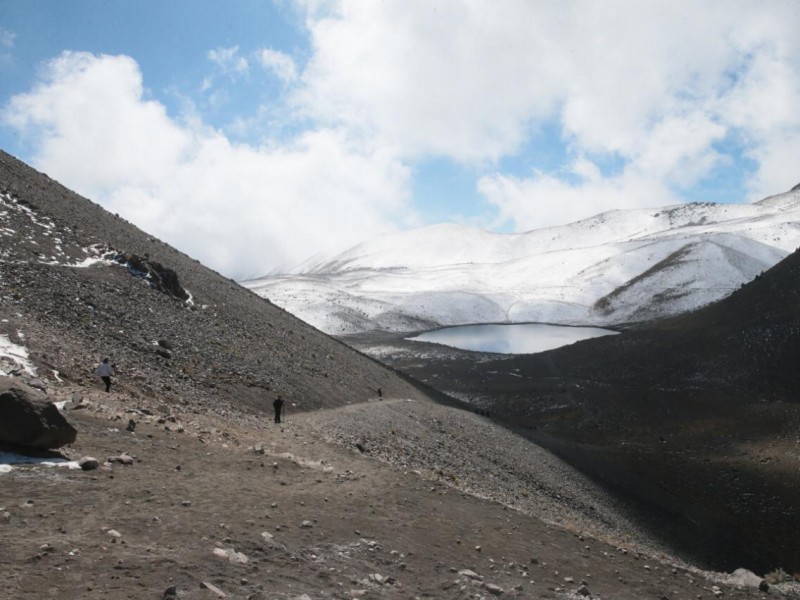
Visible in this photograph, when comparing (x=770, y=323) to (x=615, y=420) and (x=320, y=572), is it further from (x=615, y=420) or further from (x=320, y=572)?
(x=320, y=572)

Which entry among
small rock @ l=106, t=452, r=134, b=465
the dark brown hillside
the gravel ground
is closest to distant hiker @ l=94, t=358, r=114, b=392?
the dark brown hillside

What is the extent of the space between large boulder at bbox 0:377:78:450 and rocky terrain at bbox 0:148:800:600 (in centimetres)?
38

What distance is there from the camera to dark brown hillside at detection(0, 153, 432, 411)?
26328 millimetres

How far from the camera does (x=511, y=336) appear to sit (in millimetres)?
145250

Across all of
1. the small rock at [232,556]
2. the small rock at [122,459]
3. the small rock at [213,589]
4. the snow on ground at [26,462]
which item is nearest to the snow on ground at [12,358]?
the small rock at [122,459]

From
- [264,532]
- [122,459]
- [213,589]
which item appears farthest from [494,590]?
[122,459]

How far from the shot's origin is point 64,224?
134 ft

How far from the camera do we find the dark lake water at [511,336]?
431 ft

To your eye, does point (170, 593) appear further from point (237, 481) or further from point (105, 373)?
point (105, 373)

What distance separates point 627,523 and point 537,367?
59.8 metres

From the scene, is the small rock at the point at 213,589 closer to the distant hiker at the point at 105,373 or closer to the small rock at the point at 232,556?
the small rock at the point at 232,556

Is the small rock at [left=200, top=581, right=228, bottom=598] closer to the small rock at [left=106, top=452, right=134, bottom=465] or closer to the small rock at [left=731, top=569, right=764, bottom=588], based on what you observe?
the small rock at [left=106, top=452, right=134, bottom=465]

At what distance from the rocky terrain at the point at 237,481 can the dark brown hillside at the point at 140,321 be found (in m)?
0.18

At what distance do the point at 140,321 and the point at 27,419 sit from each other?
21568 millimetres
